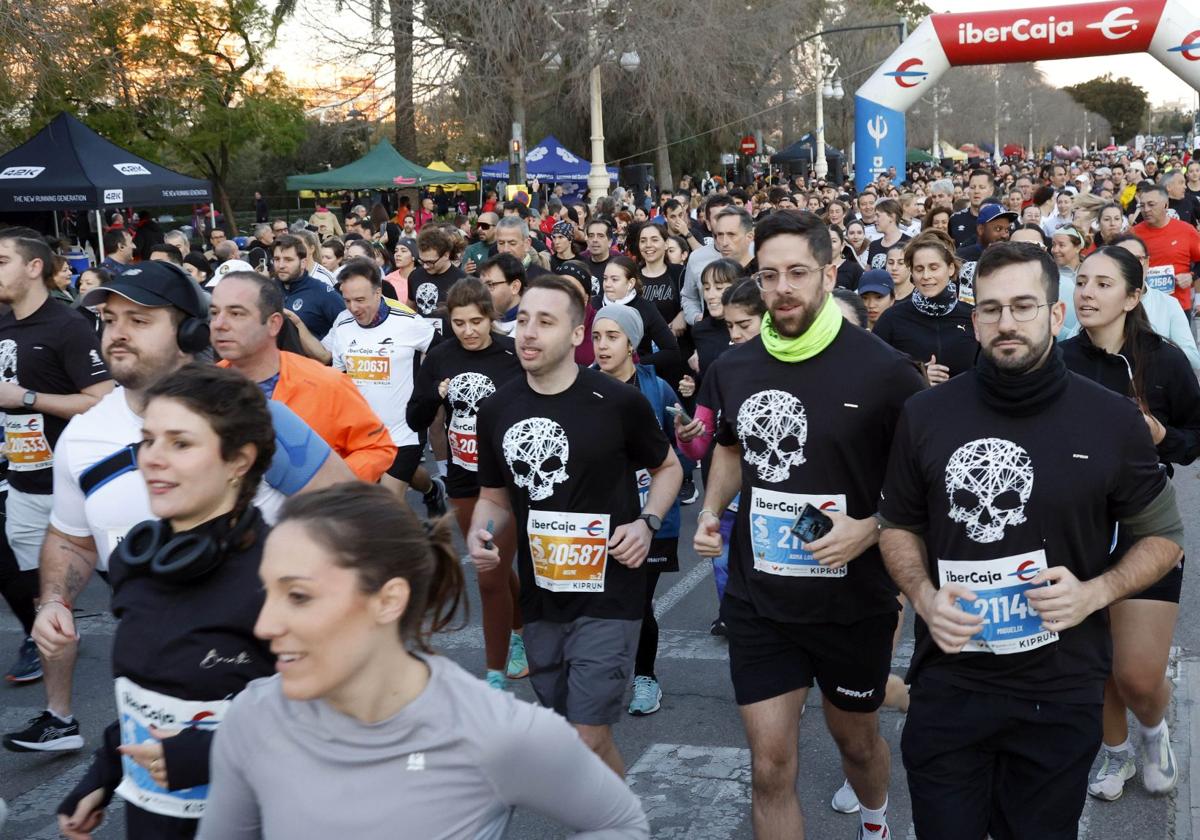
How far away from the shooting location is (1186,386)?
4918mm

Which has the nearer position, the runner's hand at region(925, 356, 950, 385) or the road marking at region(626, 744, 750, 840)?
the road marking at region(626, 744, 750, 840)

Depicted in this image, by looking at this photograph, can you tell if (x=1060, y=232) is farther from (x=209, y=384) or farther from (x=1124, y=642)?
(x=209, y=384)

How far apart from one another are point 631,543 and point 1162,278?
25.2 ft

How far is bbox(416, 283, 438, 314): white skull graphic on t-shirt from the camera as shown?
10.2 m

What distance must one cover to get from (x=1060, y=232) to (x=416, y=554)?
7.29 metres

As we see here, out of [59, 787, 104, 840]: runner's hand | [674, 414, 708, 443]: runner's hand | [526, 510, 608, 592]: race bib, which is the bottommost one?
[59, 787, 104, 840]: runner's hand

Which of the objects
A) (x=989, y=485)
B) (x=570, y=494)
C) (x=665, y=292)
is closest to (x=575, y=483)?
(x=570, y=494)

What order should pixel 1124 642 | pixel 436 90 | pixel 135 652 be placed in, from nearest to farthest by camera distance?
pixel 135 652 → pixel 1124 642 → pixel 436 90

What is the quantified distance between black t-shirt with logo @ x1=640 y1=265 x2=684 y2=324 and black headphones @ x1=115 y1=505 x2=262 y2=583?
25.1ft

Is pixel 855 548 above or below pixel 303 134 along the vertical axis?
below

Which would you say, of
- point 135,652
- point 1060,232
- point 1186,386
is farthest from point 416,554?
point 1060,232

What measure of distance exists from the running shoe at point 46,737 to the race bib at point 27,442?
1.15 meters

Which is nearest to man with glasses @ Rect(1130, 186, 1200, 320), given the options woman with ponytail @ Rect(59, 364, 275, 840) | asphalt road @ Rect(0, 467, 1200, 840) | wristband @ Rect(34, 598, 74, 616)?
asphalt road @ Rect(0, 467, 1200, 840)

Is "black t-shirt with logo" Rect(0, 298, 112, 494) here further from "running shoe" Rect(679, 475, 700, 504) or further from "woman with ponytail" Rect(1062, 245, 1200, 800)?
"running shoe" Rect(679, 475, 700, 504)
